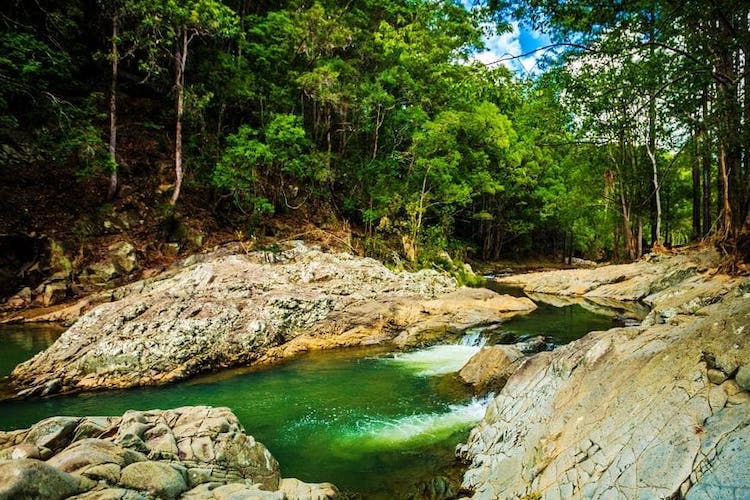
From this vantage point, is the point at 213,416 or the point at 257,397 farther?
the point at 257,397

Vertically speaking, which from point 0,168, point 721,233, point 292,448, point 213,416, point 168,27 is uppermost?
point 168,27

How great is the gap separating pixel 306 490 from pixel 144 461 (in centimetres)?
160

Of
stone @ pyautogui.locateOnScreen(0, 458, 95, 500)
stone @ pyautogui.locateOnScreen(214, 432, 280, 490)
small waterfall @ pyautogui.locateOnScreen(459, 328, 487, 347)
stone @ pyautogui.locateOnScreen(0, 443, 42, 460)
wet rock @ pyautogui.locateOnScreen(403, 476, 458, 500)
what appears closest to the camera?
stone @ pyautogui.locateOnScreen(0, 458, 95, 500)

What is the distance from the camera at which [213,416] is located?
5.35m

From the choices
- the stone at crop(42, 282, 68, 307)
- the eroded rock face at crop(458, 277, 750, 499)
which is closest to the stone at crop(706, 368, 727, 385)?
the eroded rock face at crop(458, 277, 750, 499)

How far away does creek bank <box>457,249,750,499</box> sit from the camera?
9.75 ft

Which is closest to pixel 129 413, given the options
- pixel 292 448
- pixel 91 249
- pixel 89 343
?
pixel 292 448

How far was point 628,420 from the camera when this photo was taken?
3729mm

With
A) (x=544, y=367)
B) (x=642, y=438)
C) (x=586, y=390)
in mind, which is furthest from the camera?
(x=544, y=367)

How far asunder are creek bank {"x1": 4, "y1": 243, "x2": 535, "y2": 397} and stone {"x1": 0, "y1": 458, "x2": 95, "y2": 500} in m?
5.98

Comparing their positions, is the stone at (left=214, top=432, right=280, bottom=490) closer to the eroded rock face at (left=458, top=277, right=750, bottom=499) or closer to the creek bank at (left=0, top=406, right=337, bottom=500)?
the creek bank at (left=0, top=406, right=337, bottom=500)

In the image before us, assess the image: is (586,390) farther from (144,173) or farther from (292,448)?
(144,173)

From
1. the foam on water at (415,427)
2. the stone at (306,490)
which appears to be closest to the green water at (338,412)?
the foam on water at (415,427)

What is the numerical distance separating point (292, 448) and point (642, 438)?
15.0ft
